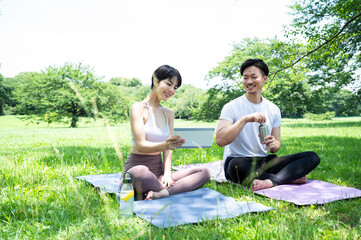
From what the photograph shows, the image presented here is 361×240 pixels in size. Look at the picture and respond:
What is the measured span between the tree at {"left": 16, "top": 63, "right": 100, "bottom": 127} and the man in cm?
2220

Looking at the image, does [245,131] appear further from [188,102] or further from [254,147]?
[188,102]

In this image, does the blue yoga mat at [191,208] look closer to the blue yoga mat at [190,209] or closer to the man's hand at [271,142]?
the blue yoga mat at [190,209]

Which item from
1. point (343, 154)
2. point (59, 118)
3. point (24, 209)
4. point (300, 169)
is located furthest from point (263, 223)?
point (59, 118)

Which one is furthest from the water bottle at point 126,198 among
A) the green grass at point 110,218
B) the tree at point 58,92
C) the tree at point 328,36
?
the tree at point 58,92

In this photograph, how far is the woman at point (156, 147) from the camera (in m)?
2.74

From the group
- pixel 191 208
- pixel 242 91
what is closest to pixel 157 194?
pixel 191 208

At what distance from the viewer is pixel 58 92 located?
25.2m

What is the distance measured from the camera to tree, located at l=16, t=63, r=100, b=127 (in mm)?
24656

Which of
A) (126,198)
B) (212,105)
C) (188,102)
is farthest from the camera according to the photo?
(188,102)

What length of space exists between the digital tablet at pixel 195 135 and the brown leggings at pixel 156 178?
14.8 inches

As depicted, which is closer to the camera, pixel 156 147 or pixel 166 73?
pixel 156 147

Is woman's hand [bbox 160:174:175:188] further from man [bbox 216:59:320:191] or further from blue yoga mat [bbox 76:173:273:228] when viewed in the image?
man [bbox 216:59:320:191]

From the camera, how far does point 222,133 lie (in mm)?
3262

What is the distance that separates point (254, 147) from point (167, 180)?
3.75 feet
